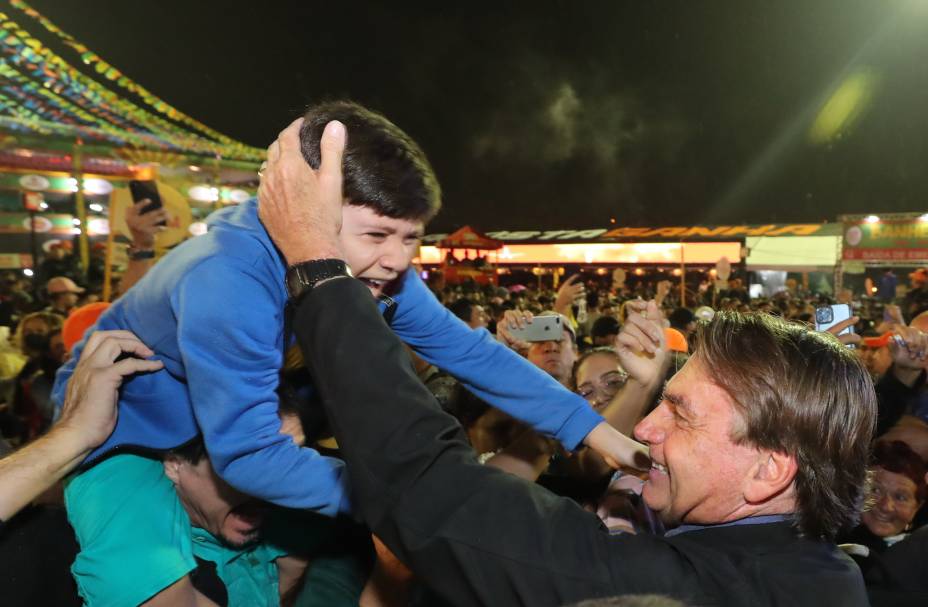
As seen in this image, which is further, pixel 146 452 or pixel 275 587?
pixel 275 587

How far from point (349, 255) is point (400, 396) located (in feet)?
3.26

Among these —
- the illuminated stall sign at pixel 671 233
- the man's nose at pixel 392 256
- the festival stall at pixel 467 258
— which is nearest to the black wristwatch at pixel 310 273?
the man's nose at pixel 392 256

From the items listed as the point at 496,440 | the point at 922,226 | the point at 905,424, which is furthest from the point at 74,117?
the point at 922,226

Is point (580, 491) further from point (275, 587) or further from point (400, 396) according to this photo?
point (400, 396)

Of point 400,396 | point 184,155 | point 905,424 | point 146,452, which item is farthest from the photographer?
point 184,155

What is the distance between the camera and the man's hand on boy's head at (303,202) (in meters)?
1.33

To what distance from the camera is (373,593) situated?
2.01m

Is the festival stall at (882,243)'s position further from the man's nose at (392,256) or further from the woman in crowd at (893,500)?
the man's nose at (392,256)

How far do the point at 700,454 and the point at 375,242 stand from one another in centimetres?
117

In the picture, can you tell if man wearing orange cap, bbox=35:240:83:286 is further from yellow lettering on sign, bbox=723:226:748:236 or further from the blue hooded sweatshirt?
yellow lettering on sign, bbox=723:226:748:236

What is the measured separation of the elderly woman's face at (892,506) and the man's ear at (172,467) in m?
3.28

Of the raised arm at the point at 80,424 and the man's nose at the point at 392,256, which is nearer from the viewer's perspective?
the raised arm at the point at 80,424

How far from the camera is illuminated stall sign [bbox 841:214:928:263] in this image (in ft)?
72.7

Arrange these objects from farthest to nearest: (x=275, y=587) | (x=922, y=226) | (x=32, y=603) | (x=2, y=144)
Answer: (x=922, y=226) → (x=2, y=144) → (x=275, y=587) → (x=32, y=603)
